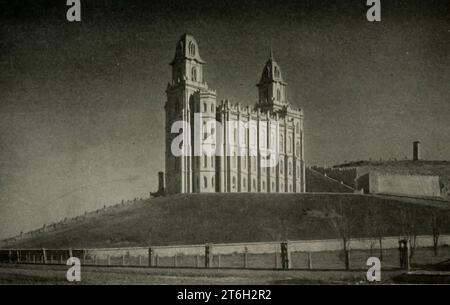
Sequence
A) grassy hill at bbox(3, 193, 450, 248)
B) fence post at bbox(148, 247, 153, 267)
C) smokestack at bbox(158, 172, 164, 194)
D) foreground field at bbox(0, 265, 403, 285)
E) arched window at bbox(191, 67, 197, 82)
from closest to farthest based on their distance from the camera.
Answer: foreground field at bbox(0, 265, 403, 285)
fence post at bbox(148, 247, 153, 267)
grassy hill at bbox(3, 193, 450, 248)
smokestack at bbox(158, 172, 164, 194)
arched window at bbox(191, 67, 197, 82)

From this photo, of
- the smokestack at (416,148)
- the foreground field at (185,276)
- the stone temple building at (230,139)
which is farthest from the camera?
the stone temple building at (230,139)

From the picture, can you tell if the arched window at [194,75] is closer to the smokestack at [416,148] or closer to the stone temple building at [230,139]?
the stone temple building at [230,139]

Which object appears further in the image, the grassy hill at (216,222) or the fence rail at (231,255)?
the grassy hill at (216,222)

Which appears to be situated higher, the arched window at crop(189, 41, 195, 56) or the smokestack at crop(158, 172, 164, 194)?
the arched window at crop(189, 41, 195, 56)

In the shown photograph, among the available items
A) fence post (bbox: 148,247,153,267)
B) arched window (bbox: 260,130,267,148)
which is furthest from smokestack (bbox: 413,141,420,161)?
fence post (bbox: 148,247,153,267)

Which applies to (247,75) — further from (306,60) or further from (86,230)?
(86,230)

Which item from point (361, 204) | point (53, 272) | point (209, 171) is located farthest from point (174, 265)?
point (361, 204)

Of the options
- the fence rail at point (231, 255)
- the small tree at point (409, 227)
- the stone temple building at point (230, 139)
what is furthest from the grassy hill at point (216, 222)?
the stone temple building at point (230, 139)

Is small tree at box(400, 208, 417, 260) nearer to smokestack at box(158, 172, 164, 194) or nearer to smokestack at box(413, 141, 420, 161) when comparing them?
smokestack at box(413, 141, 420, 161)
